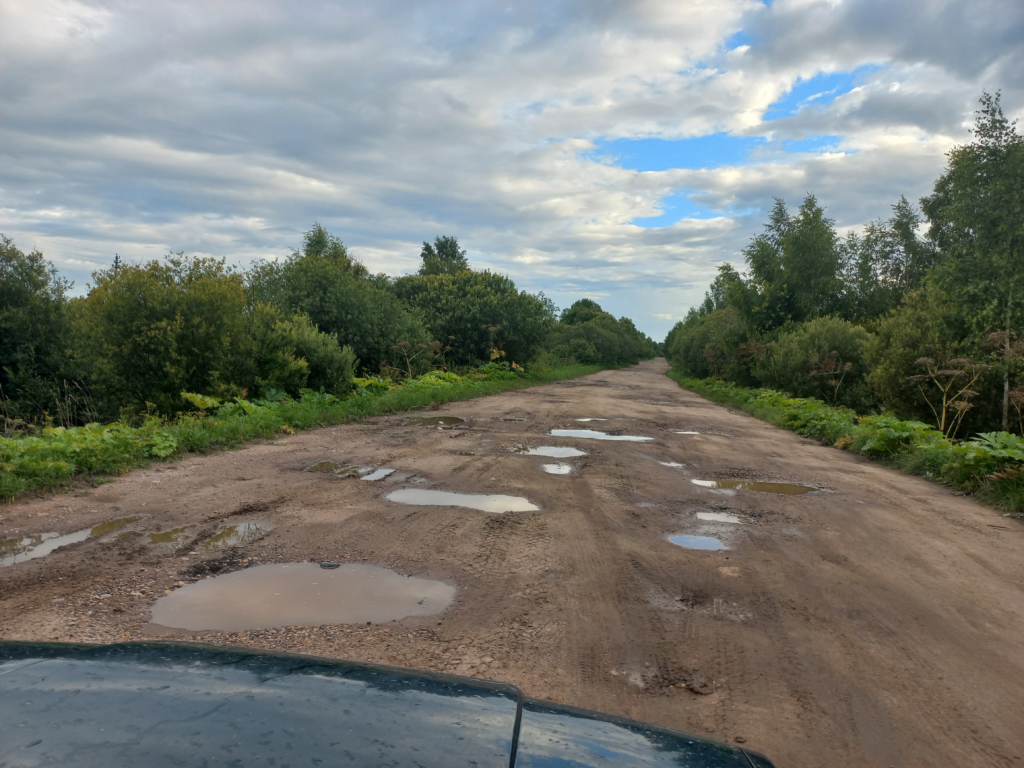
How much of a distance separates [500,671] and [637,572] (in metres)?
1.73

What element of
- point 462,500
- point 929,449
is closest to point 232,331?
point 462,500

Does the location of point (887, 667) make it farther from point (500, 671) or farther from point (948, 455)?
point (948, 455)

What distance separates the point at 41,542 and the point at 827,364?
19.7 m

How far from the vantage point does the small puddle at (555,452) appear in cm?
911

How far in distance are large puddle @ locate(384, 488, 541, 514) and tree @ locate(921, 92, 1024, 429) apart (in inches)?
419

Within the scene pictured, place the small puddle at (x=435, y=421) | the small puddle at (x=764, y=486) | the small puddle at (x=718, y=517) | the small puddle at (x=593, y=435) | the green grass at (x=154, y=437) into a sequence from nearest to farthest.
Result: the small puddle at (x=718, y=517)
the green grass at (x=154, y=437)
the small puddle at (x=764, y=486)
the small puddle at (x=593, y=435)
the small puddle at (x=435, y=421)

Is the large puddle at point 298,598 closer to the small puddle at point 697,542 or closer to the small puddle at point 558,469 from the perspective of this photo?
the small puddle at point 697,542

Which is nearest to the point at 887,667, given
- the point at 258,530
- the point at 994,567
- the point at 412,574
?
the point at 994,567

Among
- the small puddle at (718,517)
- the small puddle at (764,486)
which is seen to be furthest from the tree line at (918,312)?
the small puddle at (718,517)

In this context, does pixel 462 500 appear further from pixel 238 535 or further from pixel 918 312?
pixel 918 312

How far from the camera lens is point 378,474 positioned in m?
7.46

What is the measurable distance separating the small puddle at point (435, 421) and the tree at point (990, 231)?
10673 millimetres

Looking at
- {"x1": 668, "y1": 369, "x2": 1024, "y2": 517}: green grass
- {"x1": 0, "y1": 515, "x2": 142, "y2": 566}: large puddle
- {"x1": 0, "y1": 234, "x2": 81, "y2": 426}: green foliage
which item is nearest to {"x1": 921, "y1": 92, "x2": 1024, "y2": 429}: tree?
{"x1": 668, "y1": 369, "x2": 1024, "y2": 517}: green grass

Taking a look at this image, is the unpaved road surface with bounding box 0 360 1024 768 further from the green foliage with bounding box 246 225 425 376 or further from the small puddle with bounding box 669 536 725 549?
the green foliage with bounding box 246 225 425 376
